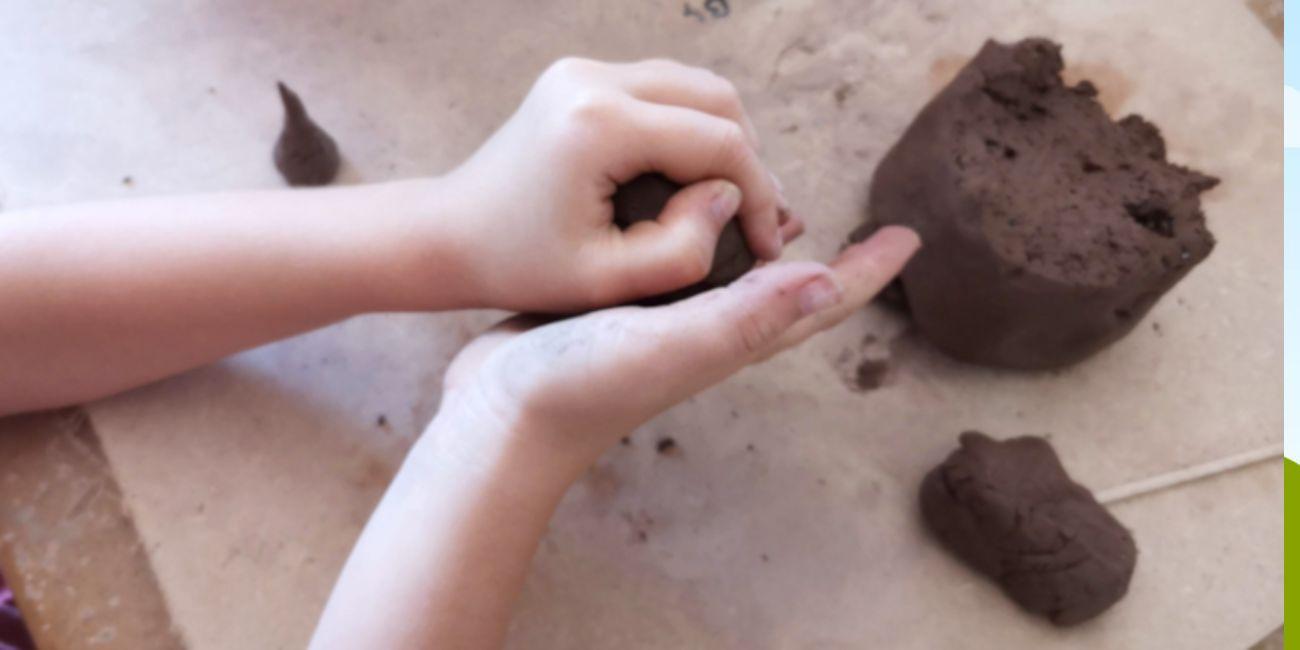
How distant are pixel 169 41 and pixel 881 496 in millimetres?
1129

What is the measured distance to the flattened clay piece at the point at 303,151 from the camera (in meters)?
1.11

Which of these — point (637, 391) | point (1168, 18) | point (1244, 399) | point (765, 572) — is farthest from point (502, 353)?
point (1168, 18)

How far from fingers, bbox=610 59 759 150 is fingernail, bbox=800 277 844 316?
186 millimetres

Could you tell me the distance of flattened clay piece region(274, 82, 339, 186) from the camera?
3.65 feet

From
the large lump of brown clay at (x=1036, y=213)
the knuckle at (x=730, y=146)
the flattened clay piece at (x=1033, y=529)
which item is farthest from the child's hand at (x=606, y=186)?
the flattened clay piece at (x=1033, y=529)

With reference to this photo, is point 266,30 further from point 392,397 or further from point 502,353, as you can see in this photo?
point 502,353

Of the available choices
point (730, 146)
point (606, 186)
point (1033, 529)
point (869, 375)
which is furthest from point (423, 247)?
point (1033, 529)

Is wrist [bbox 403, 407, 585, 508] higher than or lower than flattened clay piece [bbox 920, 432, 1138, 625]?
higher

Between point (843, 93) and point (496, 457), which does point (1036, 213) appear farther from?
point (496, 457)

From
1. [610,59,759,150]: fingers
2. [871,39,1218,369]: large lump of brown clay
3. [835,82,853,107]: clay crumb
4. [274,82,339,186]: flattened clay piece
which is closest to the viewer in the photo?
[610,59,759,150]: fingers

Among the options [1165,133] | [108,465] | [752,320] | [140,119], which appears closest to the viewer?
[752,320]

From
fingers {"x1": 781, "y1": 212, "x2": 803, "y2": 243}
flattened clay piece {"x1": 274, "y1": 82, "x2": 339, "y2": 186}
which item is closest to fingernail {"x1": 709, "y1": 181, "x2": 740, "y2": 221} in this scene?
fingers {"x1": 781, "y1": 212, "x2": 803, "y2": 243}

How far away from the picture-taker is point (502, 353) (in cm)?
85

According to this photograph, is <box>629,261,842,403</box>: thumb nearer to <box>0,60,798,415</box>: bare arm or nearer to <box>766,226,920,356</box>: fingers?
<box>0,60,798,415</box>: bare arm
